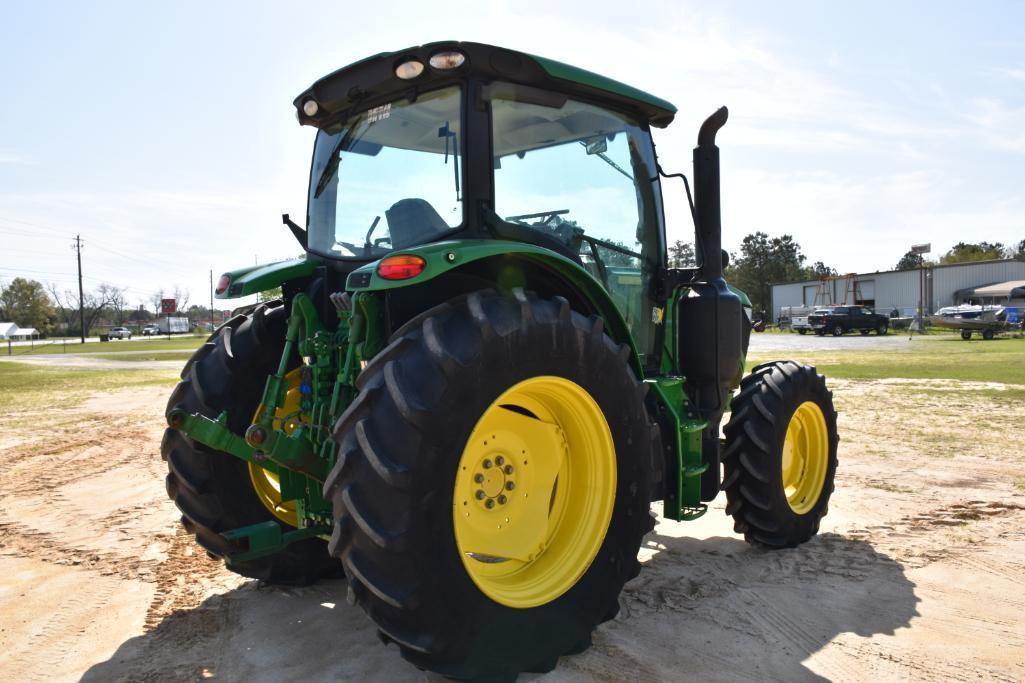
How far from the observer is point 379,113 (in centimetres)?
360

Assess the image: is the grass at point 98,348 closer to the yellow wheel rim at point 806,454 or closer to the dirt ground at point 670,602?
the dirt ground at point 670,602

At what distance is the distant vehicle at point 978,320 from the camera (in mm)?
32656

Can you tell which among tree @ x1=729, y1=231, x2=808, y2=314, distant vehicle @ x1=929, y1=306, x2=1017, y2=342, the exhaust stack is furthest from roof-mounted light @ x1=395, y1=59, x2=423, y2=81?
tree @ x1=729, y1=231, x2=808, y2=314

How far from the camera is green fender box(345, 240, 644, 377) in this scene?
264 centimetres

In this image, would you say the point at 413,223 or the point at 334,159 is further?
the point at 334,159

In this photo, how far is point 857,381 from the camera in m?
14.5

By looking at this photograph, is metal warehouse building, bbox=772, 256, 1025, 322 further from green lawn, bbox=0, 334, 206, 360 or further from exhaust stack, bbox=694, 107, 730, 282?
exhaust stack, bbox=694, 107, 730, 282

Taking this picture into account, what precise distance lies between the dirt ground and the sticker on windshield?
7.99ft

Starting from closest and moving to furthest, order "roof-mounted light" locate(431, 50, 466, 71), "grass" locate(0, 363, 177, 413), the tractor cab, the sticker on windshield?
"roof-mounted light" locate(431, 50, 466, 71) < the tractor cab < the sticker on windshield < "grass" locate(0, 363, 177, 413)

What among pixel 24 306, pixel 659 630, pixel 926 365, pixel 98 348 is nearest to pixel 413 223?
pixel 659 630

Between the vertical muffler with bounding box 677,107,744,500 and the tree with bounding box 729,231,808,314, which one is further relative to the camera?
the tree with bounding box 729,231,808,314

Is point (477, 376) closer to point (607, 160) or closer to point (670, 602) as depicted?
point (670, 602)

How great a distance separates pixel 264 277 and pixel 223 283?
0.95ft

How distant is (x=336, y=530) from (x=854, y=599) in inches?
109
